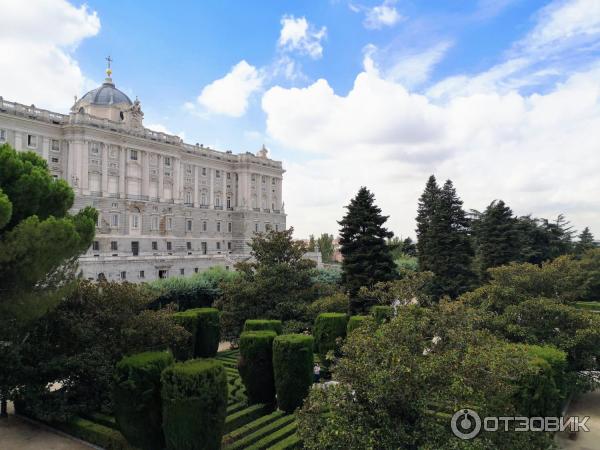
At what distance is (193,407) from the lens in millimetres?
9250

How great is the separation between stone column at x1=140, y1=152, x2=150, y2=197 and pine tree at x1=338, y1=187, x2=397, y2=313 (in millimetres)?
33211

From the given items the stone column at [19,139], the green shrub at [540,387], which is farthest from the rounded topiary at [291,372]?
the stone column at [19,139]

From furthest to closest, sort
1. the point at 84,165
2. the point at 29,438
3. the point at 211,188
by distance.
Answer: the point at 211,188 → the point at 84,165 → the point at 29,438

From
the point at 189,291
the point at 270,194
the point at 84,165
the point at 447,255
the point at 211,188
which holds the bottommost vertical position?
the point at 189,291

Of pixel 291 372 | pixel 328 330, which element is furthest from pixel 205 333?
pixel 291 372

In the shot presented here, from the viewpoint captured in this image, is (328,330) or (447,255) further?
→ (447,255)

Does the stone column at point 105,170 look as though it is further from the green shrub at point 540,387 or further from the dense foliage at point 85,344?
the green shrub at point 540,387

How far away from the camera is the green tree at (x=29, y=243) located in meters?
10.1

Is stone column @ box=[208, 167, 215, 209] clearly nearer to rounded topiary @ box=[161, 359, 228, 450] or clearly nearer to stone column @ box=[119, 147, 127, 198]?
stone column @ box=[119, 147, 127, 198]

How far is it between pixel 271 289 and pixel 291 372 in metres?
7.73

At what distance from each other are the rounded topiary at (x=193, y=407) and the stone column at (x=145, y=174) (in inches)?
1843

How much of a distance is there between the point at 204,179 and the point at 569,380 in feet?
180

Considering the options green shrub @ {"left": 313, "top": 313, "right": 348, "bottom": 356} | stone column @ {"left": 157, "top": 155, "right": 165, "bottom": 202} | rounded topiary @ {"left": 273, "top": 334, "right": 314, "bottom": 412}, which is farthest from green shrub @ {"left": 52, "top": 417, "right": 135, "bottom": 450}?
stone column @ {"left": 157, "top": 155, "right": 165, "bottom": 202}

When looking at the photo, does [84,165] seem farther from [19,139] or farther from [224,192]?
[224,192]
